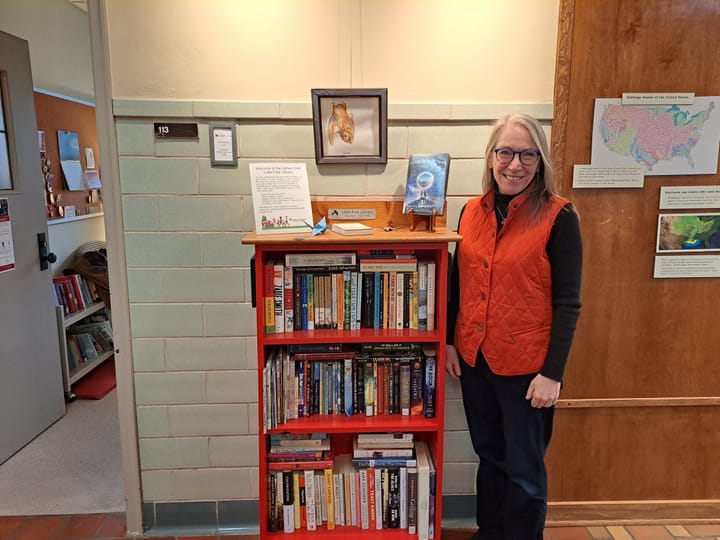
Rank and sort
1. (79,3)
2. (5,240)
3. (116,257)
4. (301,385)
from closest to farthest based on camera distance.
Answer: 1. (301,385)
2. (116,257)
3. (5,240)
4. (79,3)

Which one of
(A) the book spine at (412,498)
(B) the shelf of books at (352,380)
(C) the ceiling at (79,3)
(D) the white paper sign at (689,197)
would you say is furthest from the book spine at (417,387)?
(C) the ceiling at (79,3)

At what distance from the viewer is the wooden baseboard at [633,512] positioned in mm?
2189

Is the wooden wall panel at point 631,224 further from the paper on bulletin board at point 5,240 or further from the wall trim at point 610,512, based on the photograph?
the paper on bulletin board at point 5,240

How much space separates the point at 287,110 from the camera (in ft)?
6.09

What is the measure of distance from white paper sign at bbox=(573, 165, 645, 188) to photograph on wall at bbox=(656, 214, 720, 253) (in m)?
0.19

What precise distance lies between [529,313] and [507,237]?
0.80ft

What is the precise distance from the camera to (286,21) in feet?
5.99

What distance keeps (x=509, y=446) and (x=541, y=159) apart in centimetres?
92

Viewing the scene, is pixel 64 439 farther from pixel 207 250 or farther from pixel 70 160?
pixel 70 160

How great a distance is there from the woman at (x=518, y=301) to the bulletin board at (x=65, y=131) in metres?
3.03

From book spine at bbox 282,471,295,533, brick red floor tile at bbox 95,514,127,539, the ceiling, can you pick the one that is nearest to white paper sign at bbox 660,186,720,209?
book spine at bbox 282,471,295,533

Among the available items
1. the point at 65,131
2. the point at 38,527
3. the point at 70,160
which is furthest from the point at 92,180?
the point at 38,527

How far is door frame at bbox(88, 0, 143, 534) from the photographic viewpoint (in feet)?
5.93

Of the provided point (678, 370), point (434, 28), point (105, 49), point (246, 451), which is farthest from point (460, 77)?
point (246, 451)
